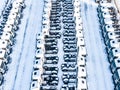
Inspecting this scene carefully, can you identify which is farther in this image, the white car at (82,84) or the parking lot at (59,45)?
the parking lot at (59,45)

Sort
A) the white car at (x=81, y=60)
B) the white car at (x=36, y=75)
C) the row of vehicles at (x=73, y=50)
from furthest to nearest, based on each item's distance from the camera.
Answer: the white car at (x=81, y=60) → the row of vehicles at (x=73, y=50) → the white car at (x=36, y=75)

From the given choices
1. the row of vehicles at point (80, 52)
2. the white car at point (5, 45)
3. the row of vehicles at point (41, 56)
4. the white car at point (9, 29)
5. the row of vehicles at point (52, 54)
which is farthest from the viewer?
the white car at point (9, 29)

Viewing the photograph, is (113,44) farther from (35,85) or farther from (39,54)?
(35,85)

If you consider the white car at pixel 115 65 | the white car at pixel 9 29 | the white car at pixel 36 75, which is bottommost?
the white car at pixel 36 75

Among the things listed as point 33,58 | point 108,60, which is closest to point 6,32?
point 33,58

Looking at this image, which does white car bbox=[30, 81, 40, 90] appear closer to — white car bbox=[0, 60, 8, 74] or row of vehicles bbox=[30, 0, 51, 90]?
row of vehicles bbox=[30, 0, 51, 90]

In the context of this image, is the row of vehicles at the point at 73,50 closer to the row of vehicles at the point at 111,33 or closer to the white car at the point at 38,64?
the white car at the point at 38,64

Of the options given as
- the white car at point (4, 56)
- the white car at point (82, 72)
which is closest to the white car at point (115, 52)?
the white car at point (82, 72)

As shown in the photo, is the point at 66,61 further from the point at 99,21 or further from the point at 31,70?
the point at 99,21
